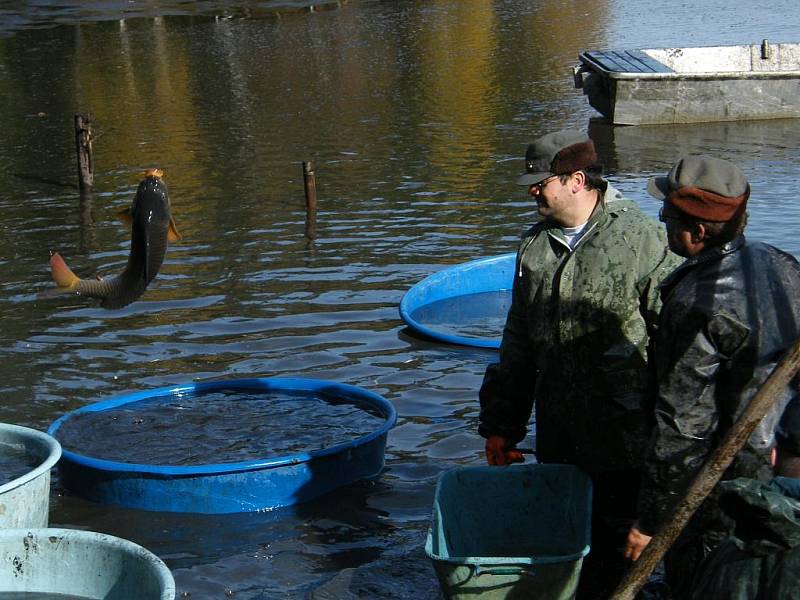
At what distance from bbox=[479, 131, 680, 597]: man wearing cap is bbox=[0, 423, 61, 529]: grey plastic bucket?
2182mm

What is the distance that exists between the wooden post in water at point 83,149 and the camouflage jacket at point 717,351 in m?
12.3

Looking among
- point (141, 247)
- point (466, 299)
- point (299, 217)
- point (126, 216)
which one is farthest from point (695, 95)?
point (126, 216)

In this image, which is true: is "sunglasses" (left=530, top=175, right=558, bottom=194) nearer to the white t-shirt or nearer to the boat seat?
the white t-shirt

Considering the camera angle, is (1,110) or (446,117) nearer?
(446,117)

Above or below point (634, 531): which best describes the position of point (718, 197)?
above

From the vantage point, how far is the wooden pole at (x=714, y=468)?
3.37m

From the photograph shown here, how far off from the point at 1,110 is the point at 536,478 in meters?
19.9

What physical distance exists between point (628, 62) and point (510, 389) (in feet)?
53.2

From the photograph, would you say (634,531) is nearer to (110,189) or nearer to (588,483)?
(588,483)

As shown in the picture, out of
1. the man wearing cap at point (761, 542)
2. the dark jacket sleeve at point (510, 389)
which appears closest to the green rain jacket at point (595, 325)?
the dark jacket sleeve at point (510, 389)

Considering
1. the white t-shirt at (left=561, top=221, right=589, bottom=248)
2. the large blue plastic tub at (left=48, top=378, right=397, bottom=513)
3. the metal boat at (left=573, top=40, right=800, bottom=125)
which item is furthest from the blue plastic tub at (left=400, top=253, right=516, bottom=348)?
the metal boat at (left=573, top=40, right=800, bottom=125)

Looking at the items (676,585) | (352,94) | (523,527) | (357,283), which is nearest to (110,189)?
(357,283)

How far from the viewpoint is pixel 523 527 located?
16.8 ft

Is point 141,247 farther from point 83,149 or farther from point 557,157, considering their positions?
point 83,149
